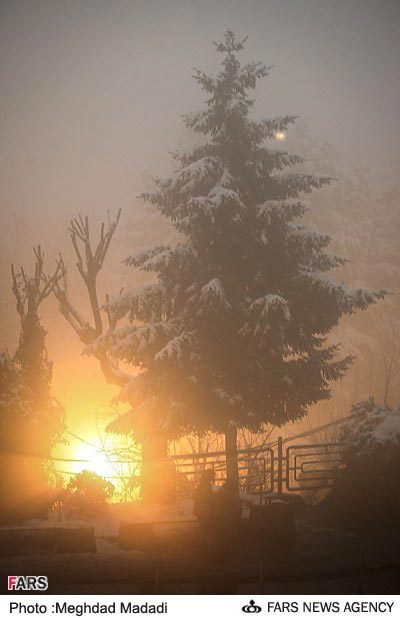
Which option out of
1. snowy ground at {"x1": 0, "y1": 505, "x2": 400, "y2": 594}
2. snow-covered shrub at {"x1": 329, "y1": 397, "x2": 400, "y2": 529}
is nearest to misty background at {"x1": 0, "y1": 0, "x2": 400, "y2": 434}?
snow-covered shrub at {"x1": 329, "y1": 397, "x2": 400, "y2": 529}

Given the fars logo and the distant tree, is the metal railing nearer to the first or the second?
the distant tree

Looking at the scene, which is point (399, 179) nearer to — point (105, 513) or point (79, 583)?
point (105, 513)

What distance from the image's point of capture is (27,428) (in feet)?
51.3

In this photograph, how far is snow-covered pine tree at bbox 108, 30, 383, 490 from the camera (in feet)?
54.4

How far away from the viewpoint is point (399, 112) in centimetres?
6831

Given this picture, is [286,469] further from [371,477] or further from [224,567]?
[224,567]

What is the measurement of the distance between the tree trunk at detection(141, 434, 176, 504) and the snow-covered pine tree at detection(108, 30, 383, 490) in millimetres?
2071

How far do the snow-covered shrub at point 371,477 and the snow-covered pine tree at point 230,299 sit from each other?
1916 millimetres

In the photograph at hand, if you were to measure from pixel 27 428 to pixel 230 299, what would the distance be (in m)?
6.16

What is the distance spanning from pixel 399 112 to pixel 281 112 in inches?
933
